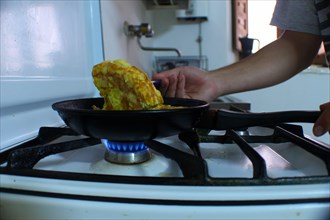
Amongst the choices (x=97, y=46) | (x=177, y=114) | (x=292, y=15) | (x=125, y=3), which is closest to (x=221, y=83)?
(x=292, y=15)

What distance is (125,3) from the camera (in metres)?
1.23

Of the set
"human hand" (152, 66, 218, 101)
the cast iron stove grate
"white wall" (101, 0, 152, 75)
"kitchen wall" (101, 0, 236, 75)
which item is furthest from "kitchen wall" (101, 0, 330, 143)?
the cast iron stove grate

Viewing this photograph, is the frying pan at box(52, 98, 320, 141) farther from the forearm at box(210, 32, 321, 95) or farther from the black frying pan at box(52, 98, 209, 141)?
the forearm at box(210, 32, 321, 95)

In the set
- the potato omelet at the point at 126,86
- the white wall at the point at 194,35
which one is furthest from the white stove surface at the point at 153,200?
the white wall at the point at 194,35

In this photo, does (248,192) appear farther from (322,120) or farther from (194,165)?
(322,120)

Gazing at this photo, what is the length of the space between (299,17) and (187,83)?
319 millimetres

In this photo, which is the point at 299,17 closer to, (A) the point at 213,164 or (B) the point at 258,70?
(B) the point at 258,70

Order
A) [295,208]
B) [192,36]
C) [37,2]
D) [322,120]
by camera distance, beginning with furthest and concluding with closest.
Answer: [192,36], [37,2], [322,120], [295,208]

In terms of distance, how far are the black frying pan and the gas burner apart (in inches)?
1.4

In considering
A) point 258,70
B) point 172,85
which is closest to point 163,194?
point 172,85

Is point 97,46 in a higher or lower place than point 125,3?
lower

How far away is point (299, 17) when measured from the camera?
732mm

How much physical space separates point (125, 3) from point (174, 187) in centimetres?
109

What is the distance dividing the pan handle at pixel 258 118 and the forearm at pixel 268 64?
36 centimetres
